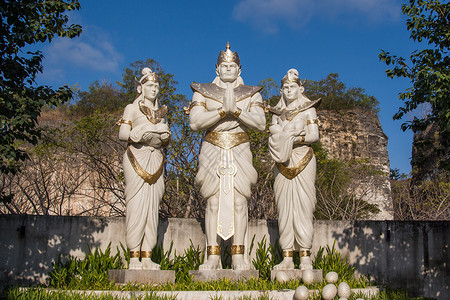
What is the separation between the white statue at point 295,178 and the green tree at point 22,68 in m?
3.29

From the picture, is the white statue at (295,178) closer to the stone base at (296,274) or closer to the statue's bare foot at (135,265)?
the stone base at (296,274)

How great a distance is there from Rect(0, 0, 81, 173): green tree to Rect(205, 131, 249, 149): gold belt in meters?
2.23

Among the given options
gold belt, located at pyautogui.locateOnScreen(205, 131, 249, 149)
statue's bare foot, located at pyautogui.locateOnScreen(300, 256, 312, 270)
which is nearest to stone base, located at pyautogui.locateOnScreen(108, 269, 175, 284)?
statue's bare foot, located at pyautogui.locateOnScreen(300, 256, 312, 270)

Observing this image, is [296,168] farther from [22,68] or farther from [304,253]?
[22,68]

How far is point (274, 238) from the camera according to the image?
765cm

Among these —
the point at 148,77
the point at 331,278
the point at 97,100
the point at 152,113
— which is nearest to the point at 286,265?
the point at 331,278

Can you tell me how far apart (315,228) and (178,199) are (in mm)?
6076

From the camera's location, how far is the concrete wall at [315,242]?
292 inches

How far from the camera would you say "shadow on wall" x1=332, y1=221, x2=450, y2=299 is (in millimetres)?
7430

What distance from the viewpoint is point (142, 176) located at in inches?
260

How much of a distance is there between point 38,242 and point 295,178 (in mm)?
4360

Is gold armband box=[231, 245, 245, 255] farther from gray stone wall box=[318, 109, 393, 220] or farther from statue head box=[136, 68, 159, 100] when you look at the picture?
gray stone wall box=[318, 109, 393, 220]

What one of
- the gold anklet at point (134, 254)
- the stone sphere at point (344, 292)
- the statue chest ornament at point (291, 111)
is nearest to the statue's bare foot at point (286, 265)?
the stone sphere at point (344, 292)

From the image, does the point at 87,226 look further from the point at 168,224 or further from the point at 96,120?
the point at 96,120
